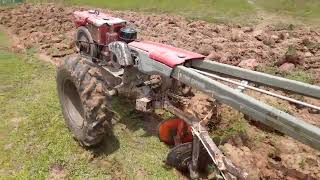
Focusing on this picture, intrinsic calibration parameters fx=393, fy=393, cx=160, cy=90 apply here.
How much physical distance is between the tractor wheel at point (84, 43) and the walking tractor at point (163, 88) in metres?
0.03

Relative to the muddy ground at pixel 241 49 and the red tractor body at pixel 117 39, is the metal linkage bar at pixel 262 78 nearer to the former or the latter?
the red tractor body at pixel 117 39

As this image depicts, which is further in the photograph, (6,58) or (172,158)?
(6,58)

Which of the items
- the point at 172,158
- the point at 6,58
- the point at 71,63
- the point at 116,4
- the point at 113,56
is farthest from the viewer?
the point at 116,4

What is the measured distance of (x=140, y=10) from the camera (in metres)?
19.7

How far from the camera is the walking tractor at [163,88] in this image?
15.4 feet

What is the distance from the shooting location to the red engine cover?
5.64 meters

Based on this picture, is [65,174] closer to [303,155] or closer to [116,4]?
[303,155]

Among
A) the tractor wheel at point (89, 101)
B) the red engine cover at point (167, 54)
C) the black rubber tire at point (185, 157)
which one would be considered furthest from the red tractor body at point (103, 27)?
the black rubber tire at point (185, 157)

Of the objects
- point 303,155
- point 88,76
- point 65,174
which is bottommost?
point 65,174

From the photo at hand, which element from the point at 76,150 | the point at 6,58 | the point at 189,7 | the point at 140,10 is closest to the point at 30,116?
the point at 76,150

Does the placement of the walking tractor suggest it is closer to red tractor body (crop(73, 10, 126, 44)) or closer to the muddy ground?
red tractor body (crop(73, 10, 126, 44))

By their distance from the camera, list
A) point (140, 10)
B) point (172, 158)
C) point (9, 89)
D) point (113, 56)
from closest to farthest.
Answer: point (172, 158) < point (113, 56) < point (9, 89) < point (140, 10)

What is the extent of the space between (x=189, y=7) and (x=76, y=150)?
15.5 metres

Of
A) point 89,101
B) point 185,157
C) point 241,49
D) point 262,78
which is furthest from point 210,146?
point 241,49
